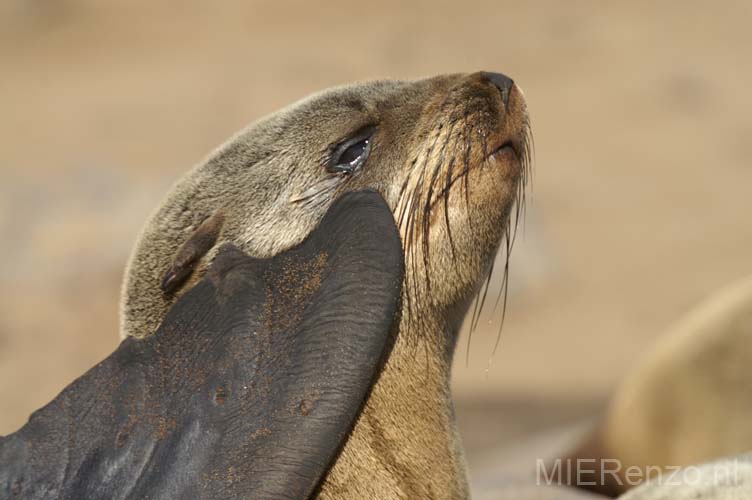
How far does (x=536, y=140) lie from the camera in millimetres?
17297

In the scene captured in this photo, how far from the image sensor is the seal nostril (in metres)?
3.60

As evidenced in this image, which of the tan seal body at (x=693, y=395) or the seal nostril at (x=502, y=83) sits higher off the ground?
the tan seal body at (x=693, y=395)

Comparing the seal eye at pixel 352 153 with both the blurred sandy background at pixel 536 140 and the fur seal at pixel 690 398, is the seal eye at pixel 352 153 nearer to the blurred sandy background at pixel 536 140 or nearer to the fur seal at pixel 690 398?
the fur seal at pixel 690 398

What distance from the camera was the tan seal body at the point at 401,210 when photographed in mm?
3344

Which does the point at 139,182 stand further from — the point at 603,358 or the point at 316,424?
the point at 316,424

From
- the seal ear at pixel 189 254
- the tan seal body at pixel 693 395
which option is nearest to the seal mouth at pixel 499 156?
the seal ear at pixel 189 254

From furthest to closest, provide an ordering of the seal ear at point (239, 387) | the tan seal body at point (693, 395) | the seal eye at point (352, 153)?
the tan seal body at point (693, 395) < the seal eye at point (352, 153) < the seal ear at point (239, 387)

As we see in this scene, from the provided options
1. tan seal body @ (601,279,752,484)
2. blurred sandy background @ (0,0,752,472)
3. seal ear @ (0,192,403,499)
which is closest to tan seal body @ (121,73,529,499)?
seal ear @ (0,192,403,499)

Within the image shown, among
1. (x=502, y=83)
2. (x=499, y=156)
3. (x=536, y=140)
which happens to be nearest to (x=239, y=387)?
(x=499, y=156)

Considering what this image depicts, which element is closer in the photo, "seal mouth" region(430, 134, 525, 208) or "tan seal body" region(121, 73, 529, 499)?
"tan seal body" region(121, 73, 529, 499)

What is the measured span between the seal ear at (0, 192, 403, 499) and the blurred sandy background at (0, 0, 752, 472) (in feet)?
21.1

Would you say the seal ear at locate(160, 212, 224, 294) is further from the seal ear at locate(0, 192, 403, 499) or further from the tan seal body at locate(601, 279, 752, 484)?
the tan seal body at locate(601, 279, 752, 484)

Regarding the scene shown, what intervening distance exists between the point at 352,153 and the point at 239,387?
34.3 inches

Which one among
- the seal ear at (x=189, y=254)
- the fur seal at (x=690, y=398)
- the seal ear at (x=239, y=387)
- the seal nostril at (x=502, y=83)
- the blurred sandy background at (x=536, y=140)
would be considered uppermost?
the blurred sandy background at (x=536, y=140)
